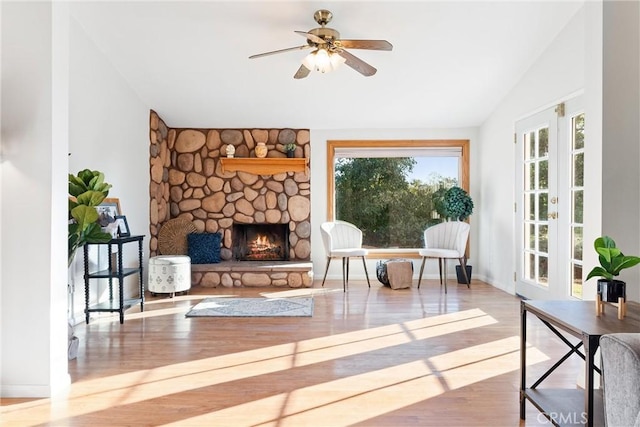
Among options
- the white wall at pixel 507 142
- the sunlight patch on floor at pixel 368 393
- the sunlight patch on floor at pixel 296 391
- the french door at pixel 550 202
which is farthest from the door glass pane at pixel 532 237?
the sunlight patch on floor at pixel 368 393

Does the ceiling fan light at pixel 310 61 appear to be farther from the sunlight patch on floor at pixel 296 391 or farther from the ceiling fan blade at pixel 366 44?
the sunlight patch on floor at pixel 296 391

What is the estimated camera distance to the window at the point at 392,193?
6.29 m

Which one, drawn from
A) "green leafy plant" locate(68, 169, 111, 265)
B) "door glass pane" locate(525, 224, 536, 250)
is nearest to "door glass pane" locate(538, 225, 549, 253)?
"door glass pane" locate(525, 224, 536, 250)

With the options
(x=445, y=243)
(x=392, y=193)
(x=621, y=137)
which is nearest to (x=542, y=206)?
(x=445, y=243)

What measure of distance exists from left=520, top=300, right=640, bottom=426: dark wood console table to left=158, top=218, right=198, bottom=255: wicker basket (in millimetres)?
4706

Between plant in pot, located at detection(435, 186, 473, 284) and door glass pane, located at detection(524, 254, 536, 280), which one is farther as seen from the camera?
plant in pot, located at detection(435, 186, 473, 284)

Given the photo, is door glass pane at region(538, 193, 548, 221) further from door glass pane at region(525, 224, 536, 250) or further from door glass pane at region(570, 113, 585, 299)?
door glass pane at region(570, 113, 585, 299)

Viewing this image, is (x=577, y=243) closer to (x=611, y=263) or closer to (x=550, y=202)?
(x=550, y=202)

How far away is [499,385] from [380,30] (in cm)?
307

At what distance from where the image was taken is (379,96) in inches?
205

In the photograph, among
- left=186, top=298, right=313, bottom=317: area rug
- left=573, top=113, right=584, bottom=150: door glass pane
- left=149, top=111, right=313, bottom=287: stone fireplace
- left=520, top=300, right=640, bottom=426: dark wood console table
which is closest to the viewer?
left=520, top=300, right=640, bottom=426: dark wood console table

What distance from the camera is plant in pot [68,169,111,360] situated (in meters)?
2.89

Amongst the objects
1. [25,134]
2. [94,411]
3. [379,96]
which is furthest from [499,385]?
[379,96]

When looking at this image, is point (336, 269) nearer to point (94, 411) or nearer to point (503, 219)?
point (503, 219)
